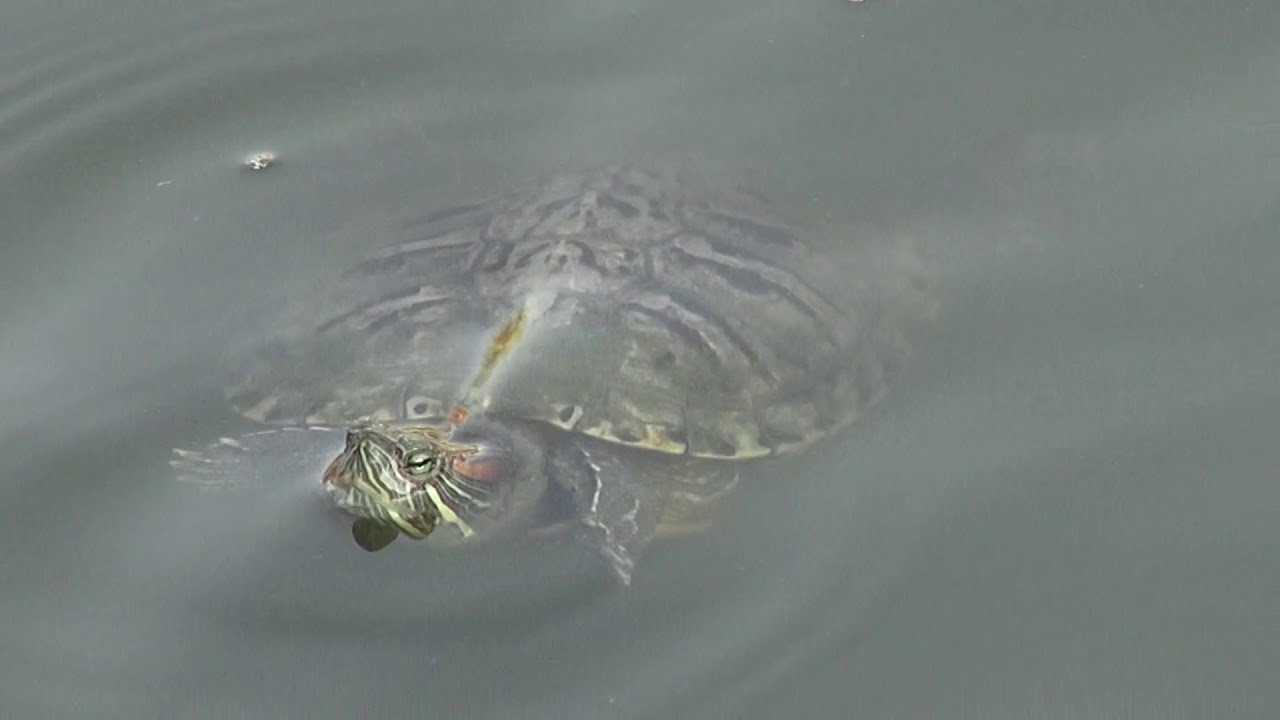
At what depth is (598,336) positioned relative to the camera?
17.1ft

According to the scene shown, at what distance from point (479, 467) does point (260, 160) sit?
2.06 meters

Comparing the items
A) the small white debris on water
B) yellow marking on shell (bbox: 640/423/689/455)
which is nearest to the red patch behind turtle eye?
yellow marking on shell (bbox: 640/423/689/455)

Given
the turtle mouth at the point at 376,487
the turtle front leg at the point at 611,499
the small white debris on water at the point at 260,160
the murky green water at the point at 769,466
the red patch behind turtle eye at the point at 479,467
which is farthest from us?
the small white debris on water at the point at 260,160

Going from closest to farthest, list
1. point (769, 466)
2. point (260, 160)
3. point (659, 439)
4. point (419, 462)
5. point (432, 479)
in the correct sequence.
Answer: point (419, 462)
point (432, 479)
point (659, 439)
point (769, 466)
point (260, 160)

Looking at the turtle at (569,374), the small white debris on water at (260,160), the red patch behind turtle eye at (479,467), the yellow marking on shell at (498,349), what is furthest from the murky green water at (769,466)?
the yellow marking on shell at (498,349)

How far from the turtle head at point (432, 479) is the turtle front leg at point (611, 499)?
14 cm

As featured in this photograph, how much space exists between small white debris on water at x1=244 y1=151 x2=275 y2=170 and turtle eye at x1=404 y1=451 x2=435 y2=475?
2037mm

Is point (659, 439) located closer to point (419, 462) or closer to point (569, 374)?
point (569, 374)

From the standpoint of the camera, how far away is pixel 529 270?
5.32 meters

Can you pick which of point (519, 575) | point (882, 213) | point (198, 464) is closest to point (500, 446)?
point (519, 575)

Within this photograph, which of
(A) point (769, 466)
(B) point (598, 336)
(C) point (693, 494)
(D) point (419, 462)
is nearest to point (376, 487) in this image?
(D) point (419, 462)

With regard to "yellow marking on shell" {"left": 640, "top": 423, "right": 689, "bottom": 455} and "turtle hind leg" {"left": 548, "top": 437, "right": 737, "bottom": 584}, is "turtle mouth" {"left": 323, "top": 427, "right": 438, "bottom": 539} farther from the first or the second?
"yellow marking on shell" {"left": 640, "top": 423, "right": 689, "bottom": 455}

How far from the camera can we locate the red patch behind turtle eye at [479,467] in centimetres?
511

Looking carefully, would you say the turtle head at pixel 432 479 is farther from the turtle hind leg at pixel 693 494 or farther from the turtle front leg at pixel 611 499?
the turtle hind leg at pixel 693 494
